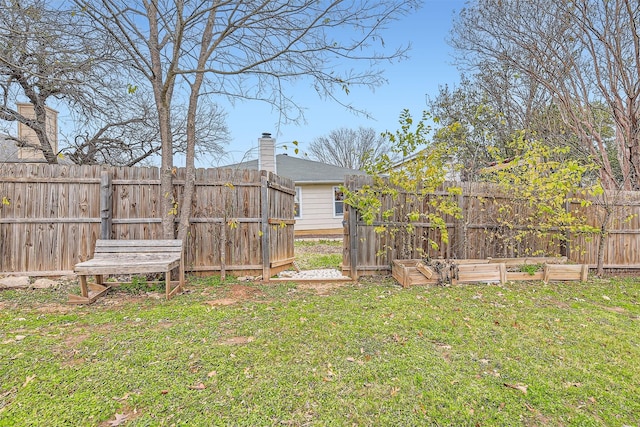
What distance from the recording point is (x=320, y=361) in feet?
9.10

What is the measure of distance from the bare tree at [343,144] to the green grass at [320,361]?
26341 mm

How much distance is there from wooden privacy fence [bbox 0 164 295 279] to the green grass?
1.07 meters

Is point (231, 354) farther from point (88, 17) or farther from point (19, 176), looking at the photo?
point (88, 17)

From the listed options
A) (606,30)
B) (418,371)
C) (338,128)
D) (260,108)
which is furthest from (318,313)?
(338,128)

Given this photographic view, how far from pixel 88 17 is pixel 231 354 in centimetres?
581

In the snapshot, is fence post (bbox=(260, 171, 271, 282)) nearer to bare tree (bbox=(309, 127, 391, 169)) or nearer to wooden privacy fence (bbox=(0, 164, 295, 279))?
wooden privacy fence (bbox=(0, 164, 295, 279))

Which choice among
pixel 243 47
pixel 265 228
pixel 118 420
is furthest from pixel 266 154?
pixel 118 420

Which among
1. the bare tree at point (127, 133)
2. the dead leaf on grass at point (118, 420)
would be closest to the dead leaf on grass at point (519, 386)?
the dead leaf on grass at point (118, 420)

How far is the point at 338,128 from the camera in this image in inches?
1214

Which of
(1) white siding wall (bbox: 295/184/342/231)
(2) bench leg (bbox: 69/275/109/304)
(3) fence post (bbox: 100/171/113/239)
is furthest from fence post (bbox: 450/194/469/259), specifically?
(1) white siding wall (bbox: 295/184/342/231)

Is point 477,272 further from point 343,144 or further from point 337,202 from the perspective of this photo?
point 343,144

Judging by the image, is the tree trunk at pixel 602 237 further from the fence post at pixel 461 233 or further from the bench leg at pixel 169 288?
the bench leg at pixel 169 288

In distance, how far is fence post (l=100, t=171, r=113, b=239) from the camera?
17.7 feet

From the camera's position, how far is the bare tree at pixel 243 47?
5.06 m
